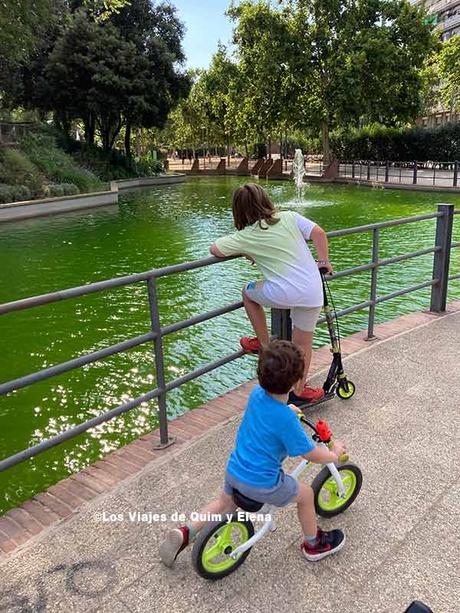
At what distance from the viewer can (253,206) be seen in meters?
3.27

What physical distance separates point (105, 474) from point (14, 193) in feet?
65.0

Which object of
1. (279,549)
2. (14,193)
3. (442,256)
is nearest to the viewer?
(279,549)

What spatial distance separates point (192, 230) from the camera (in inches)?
615

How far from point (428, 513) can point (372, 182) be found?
85.9 feet

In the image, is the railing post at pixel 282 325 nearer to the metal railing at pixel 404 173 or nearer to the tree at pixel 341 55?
the metal railing at pixel 404 173

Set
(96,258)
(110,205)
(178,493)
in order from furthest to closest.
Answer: (110,205), (96,258), (178,493)

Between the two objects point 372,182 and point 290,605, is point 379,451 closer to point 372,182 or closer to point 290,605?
point 290,605

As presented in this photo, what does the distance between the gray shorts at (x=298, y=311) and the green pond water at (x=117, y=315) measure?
1893mm

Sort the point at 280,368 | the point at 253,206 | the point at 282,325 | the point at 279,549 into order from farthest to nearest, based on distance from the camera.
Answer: the point at 282,325 < the point at 253,206 < the point at 279,549 < the point at 280,368

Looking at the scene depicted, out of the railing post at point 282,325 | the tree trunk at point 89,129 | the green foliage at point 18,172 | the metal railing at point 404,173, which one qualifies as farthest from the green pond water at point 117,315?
the tree trunk at point 89,129

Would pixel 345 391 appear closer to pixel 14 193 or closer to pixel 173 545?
pixel 173 545

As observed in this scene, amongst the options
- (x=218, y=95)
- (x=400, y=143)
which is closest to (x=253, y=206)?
(x=400, y=143)

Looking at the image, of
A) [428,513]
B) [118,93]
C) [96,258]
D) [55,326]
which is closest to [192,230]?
[96,258]

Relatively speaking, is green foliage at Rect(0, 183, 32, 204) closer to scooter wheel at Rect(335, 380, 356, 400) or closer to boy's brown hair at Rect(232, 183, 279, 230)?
scooter wheel at Rect(335, 380, 356, 400)
